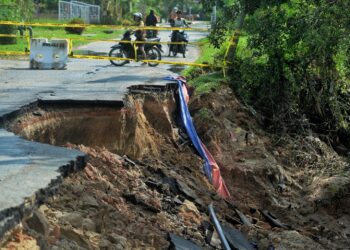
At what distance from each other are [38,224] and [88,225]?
27.3 inches

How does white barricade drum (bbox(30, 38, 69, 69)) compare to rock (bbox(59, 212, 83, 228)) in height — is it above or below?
below

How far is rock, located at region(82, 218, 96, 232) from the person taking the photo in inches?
228

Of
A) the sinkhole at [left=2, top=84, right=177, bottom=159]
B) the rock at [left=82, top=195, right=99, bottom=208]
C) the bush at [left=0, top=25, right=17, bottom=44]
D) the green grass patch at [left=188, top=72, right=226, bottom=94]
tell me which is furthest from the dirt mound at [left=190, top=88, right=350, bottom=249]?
the bush at [left=0, top=25, right=17, bottom=44]

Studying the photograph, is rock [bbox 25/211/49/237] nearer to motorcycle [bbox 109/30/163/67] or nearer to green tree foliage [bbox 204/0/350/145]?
green tree foliage [bbox 204/0/350/145]

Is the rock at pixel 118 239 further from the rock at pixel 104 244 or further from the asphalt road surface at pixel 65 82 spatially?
the asphalt road surface at pixel 65 82

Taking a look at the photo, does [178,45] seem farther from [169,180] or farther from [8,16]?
[169,180]

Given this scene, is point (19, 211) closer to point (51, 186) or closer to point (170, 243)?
point (51, 186)

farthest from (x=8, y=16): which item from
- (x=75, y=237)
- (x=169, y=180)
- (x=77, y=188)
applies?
(x=75, y=237)

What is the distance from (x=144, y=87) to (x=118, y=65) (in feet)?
23.8

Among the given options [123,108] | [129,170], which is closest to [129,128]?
[123,108]

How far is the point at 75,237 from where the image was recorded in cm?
545

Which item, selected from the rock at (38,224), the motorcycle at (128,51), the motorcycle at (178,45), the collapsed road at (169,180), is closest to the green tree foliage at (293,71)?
the collapsed road at (169,180)

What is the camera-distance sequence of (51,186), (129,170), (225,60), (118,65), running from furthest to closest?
(118,65), (225,60), (129,170), (51,186)

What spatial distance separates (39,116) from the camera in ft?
32.2
